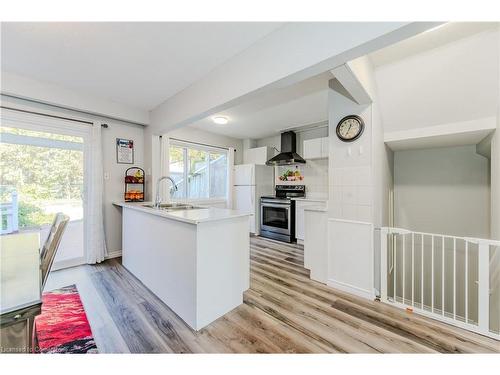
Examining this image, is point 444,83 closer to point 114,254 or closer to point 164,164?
point 164,164

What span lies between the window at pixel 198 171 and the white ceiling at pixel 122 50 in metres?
1.84

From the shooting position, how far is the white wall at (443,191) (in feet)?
10.1

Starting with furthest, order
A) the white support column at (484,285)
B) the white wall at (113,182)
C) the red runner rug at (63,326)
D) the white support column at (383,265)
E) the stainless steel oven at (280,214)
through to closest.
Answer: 1. the stainless steel oven at (280,214)
2. the white wall at (113,182)
3. the white support column at (383,265)
4. the white support column at (484,285)
5. the red runner rug at (63,326)

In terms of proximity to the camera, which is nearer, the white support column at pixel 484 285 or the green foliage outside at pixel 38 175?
the white support column at pixel 484 285

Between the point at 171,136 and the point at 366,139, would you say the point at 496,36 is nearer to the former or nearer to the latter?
the point at 366,139

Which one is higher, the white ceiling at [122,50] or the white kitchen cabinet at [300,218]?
the white ceiling at [122,50]

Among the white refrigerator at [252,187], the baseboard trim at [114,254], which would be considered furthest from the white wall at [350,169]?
the baseboard trim at [114,254]

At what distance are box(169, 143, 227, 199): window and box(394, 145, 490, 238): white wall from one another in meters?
3.67

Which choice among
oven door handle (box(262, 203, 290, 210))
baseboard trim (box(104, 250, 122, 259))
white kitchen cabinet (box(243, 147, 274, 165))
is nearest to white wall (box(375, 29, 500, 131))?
oven door handle (box(262, 203, 290, 210))

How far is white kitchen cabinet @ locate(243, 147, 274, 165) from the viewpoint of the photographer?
4.92m

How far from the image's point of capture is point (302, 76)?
1.58 m

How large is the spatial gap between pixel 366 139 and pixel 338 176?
1.62 feet

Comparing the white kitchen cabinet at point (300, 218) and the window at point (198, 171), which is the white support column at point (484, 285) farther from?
the window at point (198, 171)
